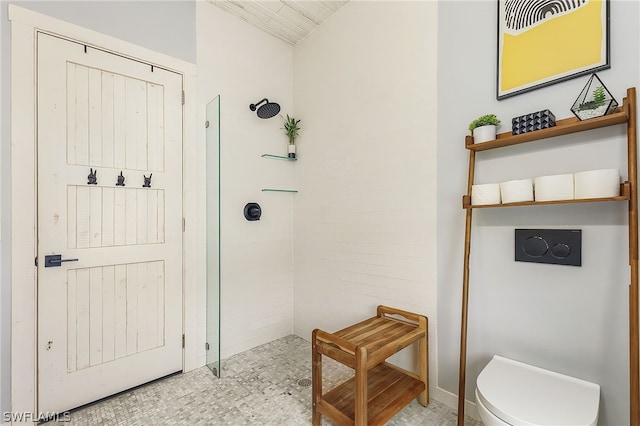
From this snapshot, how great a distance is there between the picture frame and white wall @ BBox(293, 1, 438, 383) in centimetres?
40

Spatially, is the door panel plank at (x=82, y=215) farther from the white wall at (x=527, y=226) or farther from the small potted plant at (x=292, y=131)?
the white wall at (x=527, y=226)

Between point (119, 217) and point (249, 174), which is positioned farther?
point (249, 174)

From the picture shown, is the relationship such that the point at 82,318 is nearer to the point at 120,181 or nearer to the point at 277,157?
the point at 120,181

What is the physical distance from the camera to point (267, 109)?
2.62m

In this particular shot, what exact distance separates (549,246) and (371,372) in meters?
1.29

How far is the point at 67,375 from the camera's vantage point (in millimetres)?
1830

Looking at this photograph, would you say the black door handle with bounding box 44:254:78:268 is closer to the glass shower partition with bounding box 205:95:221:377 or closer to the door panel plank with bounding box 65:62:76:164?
the door panel plank with bounding box 65:62:76:164

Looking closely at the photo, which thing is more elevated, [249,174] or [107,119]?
[107,119]

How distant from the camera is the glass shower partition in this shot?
208 cm

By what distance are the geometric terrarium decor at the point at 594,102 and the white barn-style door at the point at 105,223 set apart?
2.40 meters

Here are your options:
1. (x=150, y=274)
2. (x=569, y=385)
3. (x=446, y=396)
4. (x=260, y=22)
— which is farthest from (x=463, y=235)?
(x=260, y=22)

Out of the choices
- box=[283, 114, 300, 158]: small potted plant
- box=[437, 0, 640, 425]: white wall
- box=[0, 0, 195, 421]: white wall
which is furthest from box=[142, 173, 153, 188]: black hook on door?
box=[437, 0, 640, 425]: white wall

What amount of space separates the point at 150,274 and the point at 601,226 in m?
2.63

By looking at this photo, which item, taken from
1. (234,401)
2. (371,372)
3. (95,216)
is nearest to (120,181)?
(95,216)
